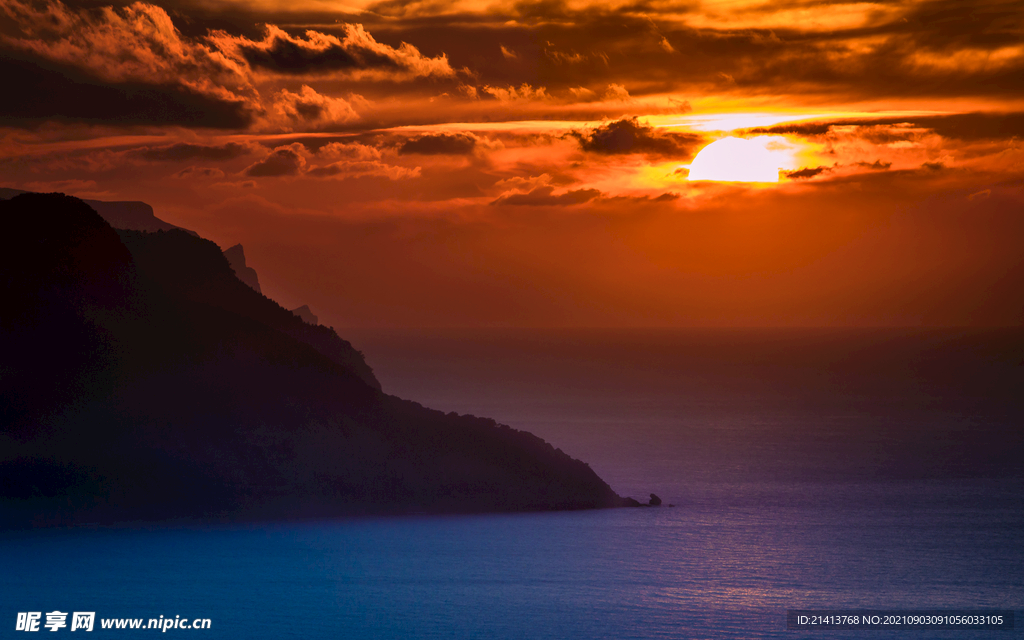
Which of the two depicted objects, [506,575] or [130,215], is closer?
[506,575]

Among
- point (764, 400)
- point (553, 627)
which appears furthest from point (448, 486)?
point (764, 400)

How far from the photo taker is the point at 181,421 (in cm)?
5953

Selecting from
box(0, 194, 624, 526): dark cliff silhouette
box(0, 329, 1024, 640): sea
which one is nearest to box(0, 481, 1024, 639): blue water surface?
box(0, 329, 1024, 640): sea

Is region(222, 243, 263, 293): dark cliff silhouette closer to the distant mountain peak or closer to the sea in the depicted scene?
the distant mountain peak

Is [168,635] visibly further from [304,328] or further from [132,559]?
[304,328]

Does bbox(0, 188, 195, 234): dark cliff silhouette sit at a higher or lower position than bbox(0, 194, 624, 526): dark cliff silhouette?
higher

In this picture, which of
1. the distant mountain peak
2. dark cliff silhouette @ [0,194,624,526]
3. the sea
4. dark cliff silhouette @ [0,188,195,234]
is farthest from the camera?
the distant mountain peak

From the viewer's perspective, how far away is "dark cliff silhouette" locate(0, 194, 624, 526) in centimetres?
5775

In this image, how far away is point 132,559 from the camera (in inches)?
2114

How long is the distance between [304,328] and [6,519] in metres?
26.9

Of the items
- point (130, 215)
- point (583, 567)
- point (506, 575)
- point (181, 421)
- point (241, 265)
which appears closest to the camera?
point (506, 575)

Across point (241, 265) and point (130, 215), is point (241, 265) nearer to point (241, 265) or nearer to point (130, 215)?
point (241, 265)

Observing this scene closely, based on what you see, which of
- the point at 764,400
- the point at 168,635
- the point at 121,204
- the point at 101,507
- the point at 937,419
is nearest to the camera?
the point at 168,635

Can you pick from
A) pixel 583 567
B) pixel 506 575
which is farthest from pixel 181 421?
pixel 583 567
